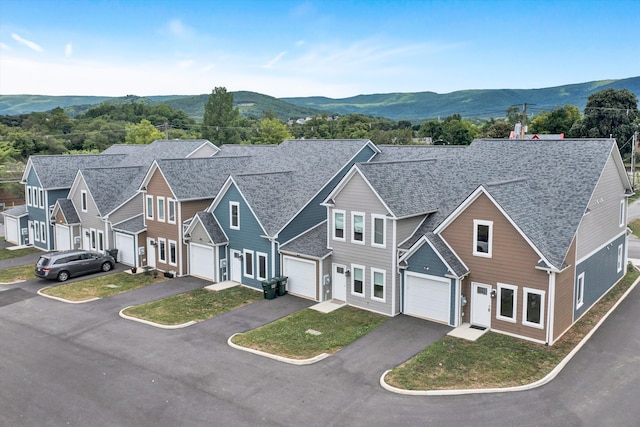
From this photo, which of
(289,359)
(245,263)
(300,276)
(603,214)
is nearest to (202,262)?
(245,263)

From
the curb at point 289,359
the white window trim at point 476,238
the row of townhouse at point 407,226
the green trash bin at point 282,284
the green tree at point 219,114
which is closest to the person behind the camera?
the curb at point 289,359

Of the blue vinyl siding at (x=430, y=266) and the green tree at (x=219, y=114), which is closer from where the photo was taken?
the blue vinyl siding at (x=430, y=266)

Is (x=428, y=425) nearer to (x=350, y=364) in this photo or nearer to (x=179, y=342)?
(x=350, y=364)

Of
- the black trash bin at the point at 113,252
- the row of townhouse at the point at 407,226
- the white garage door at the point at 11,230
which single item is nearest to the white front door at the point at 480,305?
the row of townhouse at the point at 407,226

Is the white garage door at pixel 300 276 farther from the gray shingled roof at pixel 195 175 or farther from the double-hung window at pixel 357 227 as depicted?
the gray shingled roof at pixel 195 175

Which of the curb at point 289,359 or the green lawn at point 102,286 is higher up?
the curb at point 289,359

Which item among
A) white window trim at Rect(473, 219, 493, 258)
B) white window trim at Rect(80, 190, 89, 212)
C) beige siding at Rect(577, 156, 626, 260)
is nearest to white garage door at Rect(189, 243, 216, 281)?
white window trim at Rect(80, 190, 89, 212)

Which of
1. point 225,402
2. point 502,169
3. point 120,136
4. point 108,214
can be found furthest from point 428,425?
point 120,136
